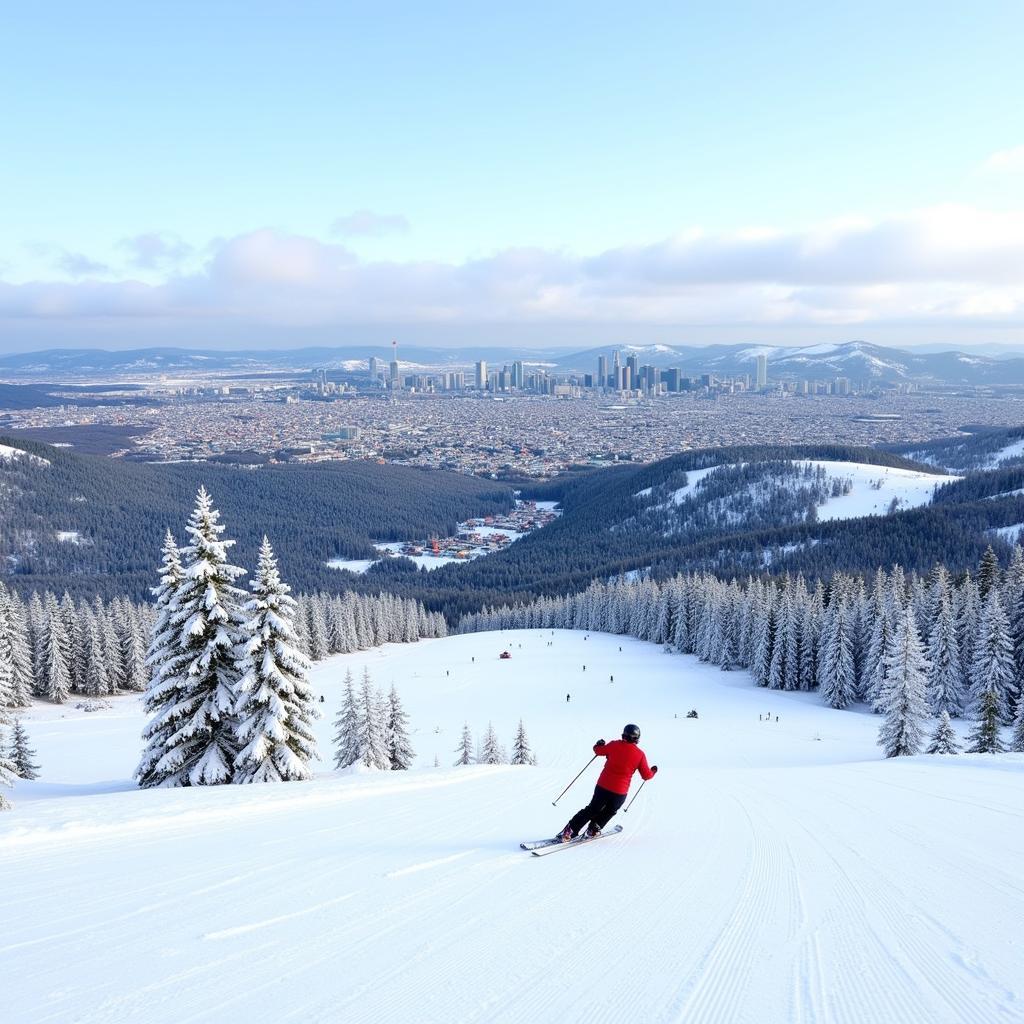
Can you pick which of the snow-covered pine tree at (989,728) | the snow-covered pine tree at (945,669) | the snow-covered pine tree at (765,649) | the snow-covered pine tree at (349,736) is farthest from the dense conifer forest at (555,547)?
the snow-covered pine tree at (349,736)

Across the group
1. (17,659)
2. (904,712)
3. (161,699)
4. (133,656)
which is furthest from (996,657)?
(133,656)

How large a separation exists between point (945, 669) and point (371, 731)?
3481 cm

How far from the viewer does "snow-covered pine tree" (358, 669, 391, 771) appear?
26.7 m

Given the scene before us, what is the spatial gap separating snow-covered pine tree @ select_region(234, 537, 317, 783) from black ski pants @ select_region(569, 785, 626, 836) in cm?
1136

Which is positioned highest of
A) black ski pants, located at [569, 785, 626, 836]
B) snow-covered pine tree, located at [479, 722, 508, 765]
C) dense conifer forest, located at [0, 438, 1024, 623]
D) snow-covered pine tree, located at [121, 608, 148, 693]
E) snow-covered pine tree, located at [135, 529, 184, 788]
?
black ski pants, located at [569, 785, 626, 836]

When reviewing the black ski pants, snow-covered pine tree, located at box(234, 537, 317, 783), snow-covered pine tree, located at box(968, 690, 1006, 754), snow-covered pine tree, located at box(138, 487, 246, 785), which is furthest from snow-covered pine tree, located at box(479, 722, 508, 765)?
the black ski pants

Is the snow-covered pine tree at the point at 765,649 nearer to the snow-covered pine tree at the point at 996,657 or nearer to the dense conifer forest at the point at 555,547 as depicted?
the snow-covered pine tree at the point at 996,657

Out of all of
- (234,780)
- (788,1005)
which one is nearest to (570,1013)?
(788,1005)

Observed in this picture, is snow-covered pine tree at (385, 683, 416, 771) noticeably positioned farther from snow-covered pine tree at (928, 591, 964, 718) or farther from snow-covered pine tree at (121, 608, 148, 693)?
snow-covered pine tree at (121, 608, 148, 693)

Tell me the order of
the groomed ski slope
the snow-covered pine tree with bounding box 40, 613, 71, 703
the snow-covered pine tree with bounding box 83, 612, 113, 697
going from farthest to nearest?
the snow-covered pine tree with bounding box 83, 612, 113, 697, the snow-covered pine tree with bounding box 40, 613, 71, 703, the groomed ski slope

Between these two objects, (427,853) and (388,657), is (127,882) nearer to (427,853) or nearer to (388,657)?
(427,853)

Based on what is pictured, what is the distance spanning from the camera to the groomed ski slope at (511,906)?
14.1 ft

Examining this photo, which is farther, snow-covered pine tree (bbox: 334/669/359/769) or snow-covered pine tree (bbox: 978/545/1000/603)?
snow-covered pine tree (bbox: 978/545/1000/603)

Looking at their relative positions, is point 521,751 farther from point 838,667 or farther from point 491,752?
point 838,667
